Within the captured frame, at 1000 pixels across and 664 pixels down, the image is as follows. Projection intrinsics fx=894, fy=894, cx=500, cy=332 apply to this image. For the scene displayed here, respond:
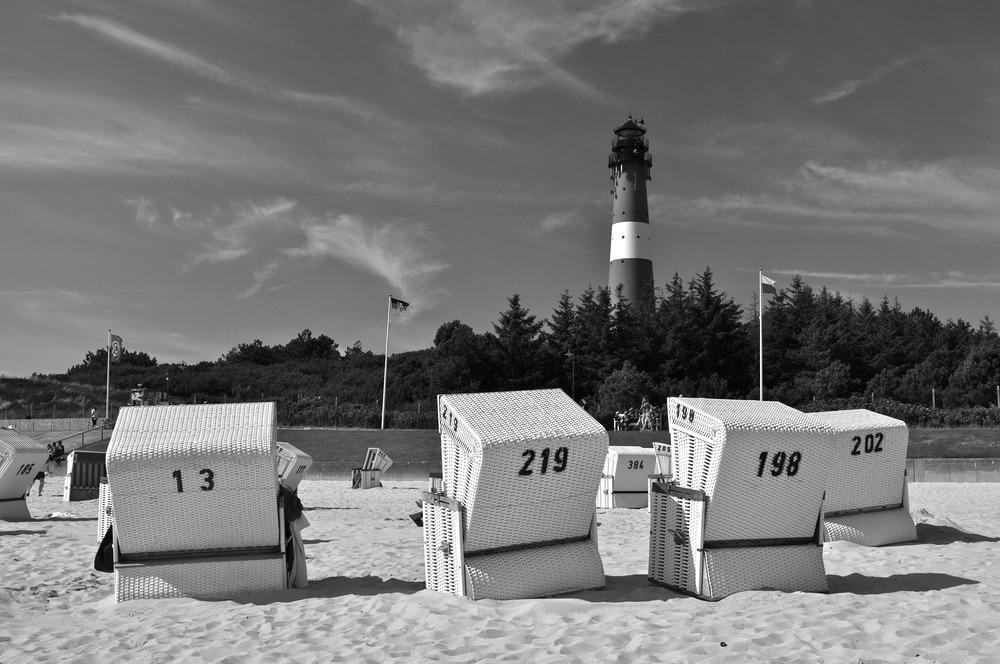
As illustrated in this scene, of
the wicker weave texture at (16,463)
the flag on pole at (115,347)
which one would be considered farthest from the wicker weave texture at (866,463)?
the flag on pole at (115,347)

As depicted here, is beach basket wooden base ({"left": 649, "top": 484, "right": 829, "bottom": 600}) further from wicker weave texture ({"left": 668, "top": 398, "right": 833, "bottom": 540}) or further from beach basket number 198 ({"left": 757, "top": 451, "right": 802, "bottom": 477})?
beach basket number 198 ({"left": 757, "top": 451, "right": 802, "bottom": 477})

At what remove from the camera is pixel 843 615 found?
7195 mm

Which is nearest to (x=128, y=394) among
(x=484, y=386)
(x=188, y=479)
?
(x=484, y=386)

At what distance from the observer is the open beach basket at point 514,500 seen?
804 centimetres

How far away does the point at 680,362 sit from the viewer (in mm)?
60125

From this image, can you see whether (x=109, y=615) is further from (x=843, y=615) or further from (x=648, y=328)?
(x=648, y=328)

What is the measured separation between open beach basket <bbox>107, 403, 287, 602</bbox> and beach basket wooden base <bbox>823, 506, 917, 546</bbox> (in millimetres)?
7365

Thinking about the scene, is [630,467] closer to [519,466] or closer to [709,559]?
[709,559]

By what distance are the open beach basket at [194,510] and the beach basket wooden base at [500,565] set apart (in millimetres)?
1595

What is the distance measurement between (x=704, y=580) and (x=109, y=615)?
541 centimetres

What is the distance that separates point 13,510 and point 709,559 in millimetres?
13909

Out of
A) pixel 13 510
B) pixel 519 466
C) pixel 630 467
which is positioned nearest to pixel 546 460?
pixel 519 466

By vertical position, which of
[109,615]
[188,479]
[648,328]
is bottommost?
[109,615]

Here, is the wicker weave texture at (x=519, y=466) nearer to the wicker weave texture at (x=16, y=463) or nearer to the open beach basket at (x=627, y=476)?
the open beach basket at (x=627, y=476)
